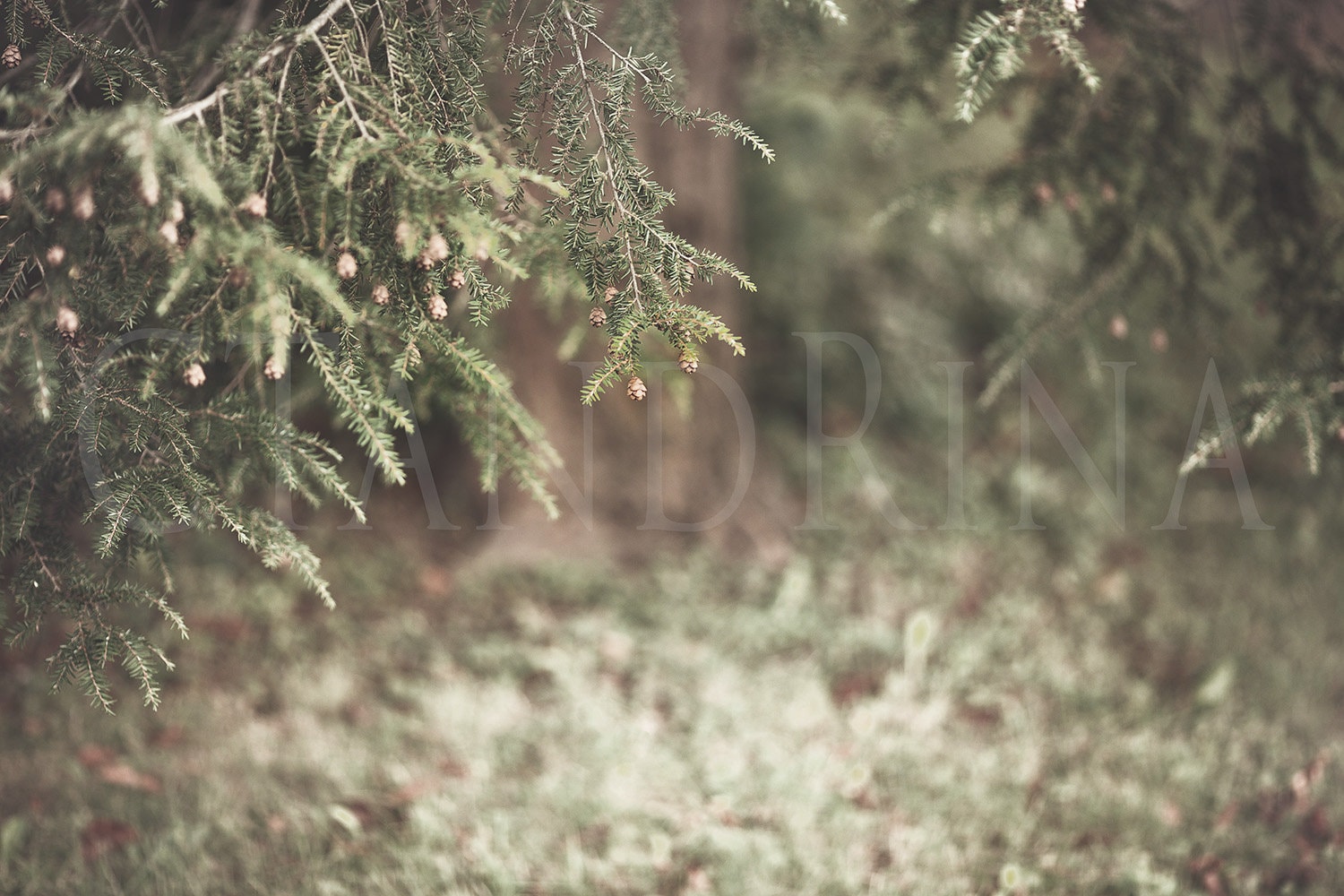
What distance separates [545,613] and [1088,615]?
95.8 inches

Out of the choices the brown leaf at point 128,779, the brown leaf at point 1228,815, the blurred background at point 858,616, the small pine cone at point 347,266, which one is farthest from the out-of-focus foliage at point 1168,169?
the brown leaf at point 128,779

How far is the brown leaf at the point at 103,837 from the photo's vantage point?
2646 mm

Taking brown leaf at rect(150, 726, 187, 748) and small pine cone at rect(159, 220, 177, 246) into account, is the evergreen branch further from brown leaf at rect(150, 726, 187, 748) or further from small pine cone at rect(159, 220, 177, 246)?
brown leaf at rect(150, 726, 187, 748)

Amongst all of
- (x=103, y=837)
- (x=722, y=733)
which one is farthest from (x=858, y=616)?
(x=103, y=837)

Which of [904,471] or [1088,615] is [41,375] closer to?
[1088,615]

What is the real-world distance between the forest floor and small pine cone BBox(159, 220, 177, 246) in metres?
1.81

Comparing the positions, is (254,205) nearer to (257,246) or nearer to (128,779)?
(257,246)

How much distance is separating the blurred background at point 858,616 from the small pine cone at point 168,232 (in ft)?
4.14

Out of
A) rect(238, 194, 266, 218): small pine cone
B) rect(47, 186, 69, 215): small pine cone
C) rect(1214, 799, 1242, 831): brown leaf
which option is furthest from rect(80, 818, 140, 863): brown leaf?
rect(1214, 799, 1242, 831): brown leaf

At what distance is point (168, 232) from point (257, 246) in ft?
0.43

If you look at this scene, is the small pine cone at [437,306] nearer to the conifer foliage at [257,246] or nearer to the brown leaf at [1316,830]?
the conifer foliage at [257,246]

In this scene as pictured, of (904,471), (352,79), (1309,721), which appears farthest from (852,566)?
(352,79)

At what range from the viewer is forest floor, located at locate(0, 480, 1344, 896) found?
270 centimetres

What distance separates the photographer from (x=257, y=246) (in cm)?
155
